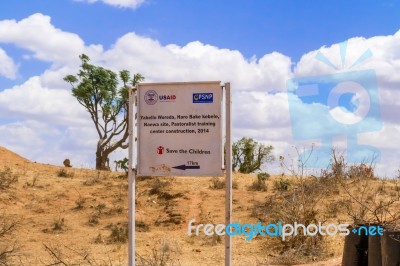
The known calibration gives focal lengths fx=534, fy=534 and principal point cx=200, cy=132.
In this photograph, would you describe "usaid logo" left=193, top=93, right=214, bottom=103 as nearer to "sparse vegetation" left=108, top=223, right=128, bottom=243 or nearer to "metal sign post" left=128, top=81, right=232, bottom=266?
"metal sign post" left=128, top=81, right=232, bottom=266

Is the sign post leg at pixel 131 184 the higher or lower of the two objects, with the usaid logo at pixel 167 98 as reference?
lower

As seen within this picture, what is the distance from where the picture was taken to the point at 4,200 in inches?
587

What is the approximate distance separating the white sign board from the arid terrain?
2178 mm

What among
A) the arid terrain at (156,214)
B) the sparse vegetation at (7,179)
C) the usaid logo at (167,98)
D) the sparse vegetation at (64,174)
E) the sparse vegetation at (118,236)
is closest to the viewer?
the usaid logo at (167,98)

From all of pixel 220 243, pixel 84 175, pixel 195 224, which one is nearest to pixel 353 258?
pixel 220 243

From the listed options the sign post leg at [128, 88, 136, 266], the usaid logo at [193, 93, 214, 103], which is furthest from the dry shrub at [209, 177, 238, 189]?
the usaid logo at [193, 93, 214, 103]

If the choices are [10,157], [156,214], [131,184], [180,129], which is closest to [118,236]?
[156,214]

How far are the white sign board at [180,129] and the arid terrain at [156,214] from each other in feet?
7.14

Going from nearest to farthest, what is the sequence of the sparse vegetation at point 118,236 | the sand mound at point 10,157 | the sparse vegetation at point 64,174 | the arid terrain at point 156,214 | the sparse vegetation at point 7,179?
the arid terrain at point 156,214 < the sparse vegetation at point 118,236 < the sparse vegetation at point 7,179 < the sparse vegetation at point 64,174 < the sand mound at point 10,157

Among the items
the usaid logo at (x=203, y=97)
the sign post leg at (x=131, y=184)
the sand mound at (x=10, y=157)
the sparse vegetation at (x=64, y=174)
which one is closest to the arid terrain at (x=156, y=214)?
the sparse vegetation at (x=64, y=174)

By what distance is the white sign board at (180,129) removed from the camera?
5.59 m

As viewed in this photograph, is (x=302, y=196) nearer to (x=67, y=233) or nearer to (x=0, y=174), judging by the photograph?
(x=67, y=233)

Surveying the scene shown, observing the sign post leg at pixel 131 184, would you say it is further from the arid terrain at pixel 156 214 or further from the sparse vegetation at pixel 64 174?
the sparse vegetation at pixel 64 174

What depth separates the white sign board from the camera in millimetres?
5586
